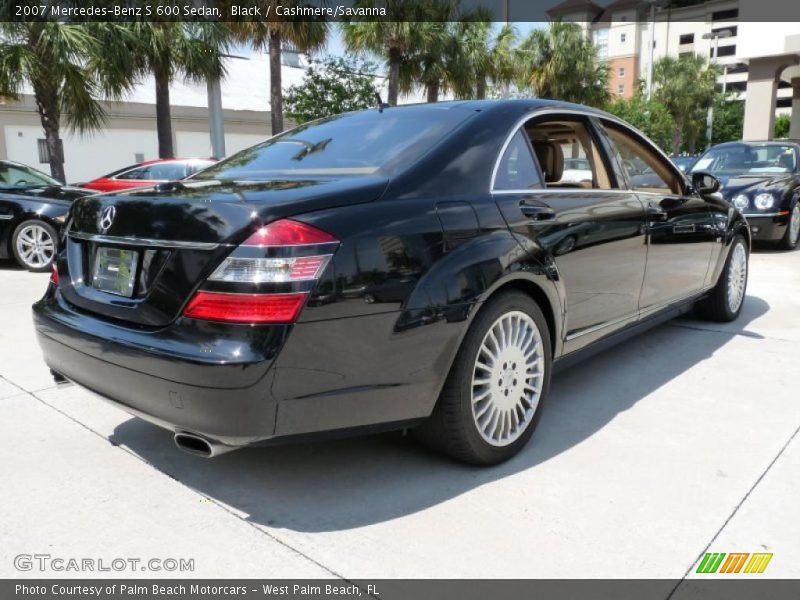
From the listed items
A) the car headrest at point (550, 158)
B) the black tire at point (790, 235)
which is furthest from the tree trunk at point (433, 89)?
the car headrest at point (550, 158)

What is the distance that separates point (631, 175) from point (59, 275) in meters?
3.05

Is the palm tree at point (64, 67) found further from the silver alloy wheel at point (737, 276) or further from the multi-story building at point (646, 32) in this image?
the multi-story building at point (646, 32)

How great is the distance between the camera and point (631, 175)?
13.4ft

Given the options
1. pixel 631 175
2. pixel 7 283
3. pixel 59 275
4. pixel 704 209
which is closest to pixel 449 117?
pixel 631 175

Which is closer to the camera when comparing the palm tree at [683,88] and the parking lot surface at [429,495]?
the parking lot surface at [429,495]

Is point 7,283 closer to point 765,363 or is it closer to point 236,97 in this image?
point 765,363

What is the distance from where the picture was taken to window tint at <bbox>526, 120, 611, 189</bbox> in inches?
138

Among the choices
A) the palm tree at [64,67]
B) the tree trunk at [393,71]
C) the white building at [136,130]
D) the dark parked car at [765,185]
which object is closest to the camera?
the dark parked car at [765,185]

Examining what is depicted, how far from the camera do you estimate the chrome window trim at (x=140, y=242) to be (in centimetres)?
235

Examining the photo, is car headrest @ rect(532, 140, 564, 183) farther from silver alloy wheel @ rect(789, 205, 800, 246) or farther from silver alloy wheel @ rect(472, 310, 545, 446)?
silver alloy wheel @ rect(789, 205, 800, 246)

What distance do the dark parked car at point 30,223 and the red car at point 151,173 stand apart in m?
3.58
